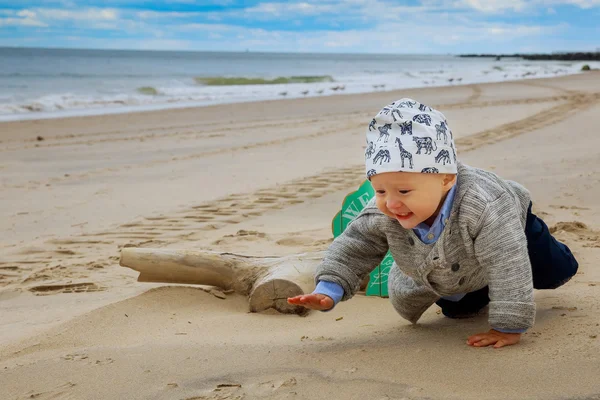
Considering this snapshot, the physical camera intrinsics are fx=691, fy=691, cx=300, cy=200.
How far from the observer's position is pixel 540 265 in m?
2.76

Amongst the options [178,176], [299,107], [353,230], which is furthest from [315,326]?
[299,107]

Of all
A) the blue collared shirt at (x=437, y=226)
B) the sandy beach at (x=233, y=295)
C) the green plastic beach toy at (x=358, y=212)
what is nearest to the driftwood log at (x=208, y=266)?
the sandy beach at (x=233, y=295)

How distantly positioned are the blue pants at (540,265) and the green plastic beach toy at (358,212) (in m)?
0.67

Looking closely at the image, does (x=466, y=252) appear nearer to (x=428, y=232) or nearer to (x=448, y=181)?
(x=428, y=232)

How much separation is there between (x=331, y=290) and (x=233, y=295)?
1068 millimetres

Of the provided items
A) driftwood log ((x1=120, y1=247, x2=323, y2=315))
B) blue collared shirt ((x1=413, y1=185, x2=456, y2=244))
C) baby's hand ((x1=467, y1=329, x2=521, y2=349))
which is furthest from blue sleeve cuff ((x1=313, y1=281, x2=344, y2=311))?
driftwood log ((x1=120, y1=247, x2=323, y2=315))

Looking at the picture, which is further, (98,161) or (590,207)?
(98,161)

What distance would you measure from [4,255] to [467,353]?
3.56 meters

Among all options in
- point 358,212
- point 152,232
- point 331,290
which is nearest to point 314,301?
point 331,290

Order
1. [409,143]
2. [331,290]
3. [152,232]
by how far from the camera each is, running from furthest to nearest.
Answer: [152,232] → [331,290] → [409,143]

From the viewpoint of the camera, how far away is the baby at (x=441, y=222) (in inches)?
90.4

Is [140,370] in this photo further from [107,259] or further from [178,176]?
[178,176]

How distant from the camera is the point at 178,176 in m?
7.80

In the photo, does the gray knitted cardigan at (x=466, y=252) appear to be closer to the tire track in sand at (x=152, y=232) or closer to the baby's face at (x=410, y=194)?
the baby's face at (x=410, y=194)
